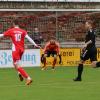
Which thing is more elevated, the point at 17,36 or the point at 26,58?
the point at 17,36

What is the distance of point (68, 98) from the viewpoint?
11.5 meters

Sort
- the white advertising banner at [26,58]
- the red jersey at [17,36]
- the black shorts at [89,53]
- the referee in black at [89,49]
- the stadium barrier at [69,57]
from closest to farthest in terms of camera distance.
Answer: the red jersey at [17,36], the referee in black at [89,49], the black shorts at [89,53], the white advertising banner at [26,58], the stadium barrier at [69,57]

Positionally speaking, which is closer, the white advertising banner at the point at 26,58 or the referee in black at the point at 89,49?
the referee in black at the point at 89,49

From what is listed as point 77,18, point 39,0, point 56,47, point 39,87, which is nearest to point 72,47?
point 56,47

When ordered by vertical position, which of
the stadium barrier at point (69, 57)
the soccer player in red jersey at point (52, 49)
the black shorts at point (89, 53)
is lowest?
the stadium barrier at point (69, 57)

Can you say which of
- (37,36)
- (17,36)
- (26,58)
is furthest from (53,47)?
(17,36)

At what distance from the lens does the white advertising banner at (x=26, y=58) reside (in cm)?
2576

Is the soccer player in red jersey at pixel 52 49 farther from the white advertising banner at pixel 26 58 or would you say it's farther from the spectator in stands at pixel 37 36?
the spectator in stands at pixel 37 36

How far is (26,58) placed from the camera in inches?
1030

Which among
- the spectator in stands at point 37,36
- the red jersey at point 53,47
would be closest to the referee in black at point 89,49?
the red jersey at point 53,47

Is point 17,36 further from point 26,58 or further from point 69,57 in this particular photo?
point 69,57

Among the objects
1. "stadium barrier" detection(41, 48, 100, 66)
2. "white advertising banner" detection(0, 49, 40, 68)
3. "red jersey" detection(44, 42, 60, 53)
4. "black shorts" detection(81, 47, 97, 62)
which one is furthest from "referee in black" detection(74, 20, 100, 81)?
"stadium barrier" detection(41, 48, 100, 66)

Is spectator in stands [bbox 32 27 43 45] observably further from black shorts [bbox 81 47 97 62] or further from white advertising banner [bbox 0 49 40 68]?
black shorts [bbox 81 47 97 62]

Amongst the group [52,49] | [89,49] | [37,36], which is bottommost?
[52,49]
